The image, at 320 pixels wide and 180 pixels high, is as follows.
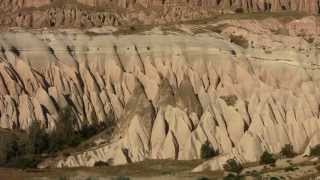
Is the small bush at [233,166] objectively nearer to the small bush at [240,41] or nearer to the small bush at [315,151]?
the small bush at [315,151]

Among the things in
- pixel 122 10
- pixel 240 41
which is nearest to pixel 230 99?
pixel 240 41

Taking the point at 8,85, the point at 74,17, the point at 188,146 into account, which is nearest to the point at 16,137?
the point at 8,85

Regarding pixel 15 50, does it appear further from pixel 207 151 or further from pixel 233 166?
pixel 233 166

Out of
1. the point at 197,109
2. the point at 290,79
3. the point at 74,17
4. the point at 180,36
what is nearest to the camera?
the point at 197,109

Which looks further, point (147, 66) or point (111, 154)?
point (147, 66)

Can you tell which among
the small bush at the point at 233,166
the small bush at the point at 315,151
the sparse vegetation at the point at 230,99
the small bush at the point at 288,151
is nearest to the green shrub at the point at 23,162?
the small bush at the point at 233,166

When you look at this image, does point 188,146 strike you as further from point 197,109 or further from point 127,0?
point 127,0

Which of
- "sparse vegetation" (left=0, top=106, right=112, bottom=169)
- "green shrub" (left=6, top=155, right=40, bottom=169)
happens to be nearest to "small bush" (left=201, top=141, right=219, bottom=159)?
"sparse vegetation" (left=0, top=106, right=112, bottom=169)
